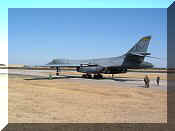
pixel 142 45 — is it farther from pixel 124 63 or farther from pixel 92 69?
pixel 92 69

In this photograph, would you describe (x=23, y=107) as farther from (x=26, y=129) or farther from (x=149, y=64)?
(x=149, y=64)

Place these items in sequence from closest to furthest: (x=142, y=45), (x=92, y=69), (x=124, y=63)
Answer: (x=142, y=45) < (x=124, y=63) < (x=92, y=69)

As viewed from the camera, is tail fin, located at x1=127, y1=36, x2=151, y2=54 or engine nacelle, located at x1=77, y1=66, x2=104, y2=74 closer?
tail fin, located at x1=127, y1=36, x2=151, y2=54

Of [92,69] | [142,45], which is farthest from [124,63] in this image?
[92,69]

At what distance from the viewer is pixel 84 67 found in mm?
36062

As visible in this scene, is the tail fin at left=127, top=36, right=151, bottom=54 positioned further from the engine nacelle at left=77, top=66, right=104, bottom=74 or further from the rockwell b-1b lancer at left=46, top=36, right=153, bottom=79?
the engine nacelle at left=77, top=66, right=104, bottom=74

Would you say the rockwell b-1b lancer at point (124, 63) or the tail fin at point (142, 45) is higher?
the tail fin at point (142, 45)

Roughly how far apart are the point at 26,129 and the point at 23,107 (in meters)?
3.63

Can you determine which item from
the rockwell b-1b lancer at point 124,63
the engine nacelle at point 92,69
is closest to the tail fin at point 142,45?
the rockwell b-1b lancer at point 124,63

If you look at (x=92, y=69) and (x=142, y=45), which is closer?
(x=142, y=45)

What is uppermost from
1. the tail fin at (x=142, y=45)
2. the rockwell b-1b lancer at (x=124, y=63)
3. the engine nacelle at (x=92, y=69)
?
the tail fin at (x=142, y=45)

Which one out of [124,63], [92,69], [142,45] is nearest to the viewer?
[142,45]

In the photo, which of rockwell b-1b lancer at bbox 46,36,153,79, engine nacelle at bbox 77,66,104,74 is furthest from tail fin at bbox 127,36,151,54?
engine nacelle at bbox 77,66,104,74

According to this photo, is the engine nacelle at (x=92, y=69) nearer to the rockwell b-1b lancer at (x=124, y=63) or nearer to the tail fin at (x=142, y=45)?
the rockwell b-1b lancer at (x=124, y=63)
